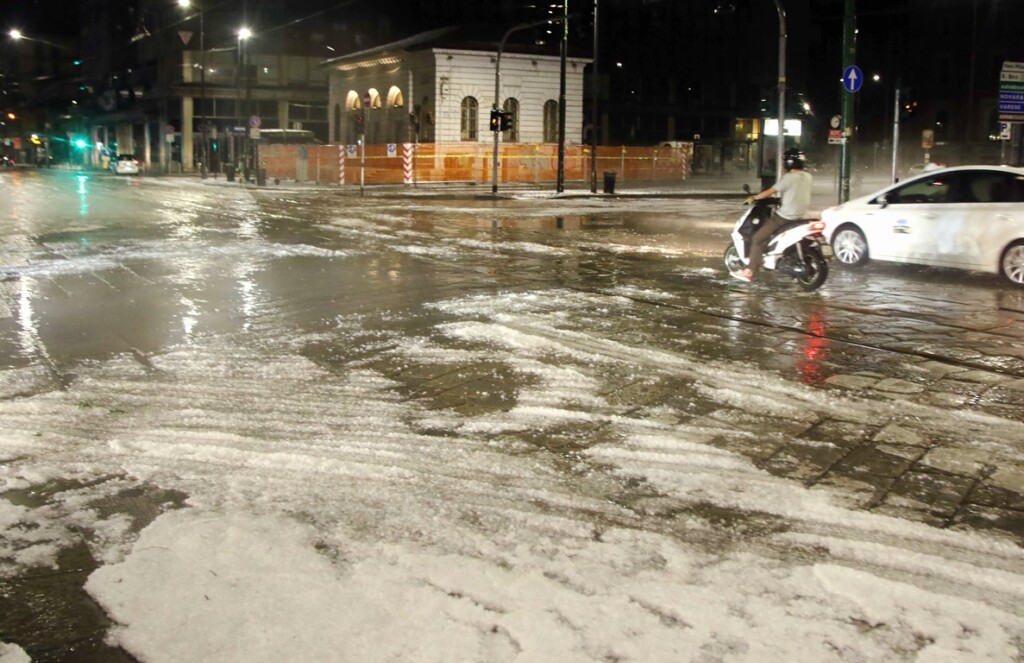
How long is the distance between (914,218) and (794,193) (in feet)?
7.59

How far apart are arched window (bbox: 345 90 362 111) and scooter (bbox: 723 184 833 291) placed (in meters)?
51.0

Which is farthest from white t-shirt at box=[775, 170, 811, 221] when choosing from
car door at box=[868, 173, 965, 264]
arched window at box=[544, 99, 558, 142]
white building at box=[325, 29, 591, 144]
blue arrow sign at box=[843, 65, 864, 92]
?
arched window at box=[544, 99, 558, 142]

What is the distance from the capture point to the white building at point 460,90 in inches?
2013

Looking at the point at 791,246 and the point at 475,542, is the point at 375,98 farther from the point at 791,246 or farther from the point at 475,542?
the point at 475,542

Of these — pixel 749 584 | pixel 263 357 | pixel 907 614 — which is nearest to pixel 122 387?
pixel 263 357

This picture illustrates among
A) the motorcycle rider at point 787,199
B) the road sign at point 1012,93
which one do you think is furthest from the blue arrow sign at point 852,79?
the motorcycle rider at point 787,199

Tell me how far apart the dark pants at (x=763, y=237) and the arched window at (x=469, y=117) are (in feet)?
136

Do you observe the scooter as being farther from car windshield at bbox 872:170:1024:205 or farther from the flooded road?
car windshield at bbox 872:170:1024:205

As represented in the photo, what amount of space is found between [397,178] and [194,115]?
88.3ft

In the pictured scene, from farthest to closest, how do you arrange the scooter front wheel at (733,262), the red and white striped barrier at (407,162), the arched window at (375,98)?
1. the arched window at (375,98)
2. the red and white striped barrier at (407,162)
3. the scooter front wheel at (733,262)

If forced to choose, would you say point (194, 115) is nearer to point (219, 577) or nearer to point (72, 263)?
point (72, 263)

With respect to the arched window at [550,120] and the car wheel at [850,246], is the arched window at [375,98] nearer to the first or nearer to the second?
the arched window at [550,120]

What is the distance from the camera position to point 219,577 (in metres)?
3.89

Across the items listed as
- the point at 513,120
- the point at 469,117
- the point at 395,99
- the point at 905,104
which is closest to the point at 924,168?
the point at 905,104
